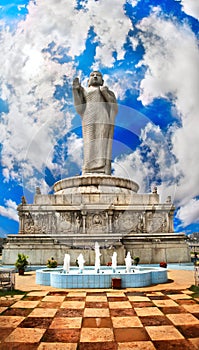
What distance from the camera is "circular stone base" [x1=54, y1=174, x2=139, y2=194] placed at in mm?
27169

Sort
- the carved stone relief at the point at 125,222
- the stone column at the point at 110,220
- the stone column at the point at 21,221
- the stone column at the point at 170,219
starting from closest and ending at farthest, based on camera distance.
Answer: the stone column at the point at 110,220 < the carved stone relief at the point at 125,222 < the stone column at the point at 21,221 < the stone column at the point at 170,219

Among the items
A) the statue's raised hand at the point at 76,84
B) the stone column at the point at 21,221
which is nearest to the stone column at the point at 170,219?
the stone column at the point at 21,221

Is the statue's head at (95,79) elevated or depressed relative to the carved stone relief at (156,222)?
elevated

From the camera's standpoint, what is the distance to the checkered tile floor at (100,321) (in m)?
5.91

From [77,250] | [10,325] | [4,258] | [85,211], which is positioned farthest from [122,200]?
[10,325]

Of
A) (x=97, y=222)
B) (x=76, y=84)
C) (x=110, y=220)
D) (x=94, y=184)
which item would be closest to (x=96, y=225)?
(x=97, y=222)

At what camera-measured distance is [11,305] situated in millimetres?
9008

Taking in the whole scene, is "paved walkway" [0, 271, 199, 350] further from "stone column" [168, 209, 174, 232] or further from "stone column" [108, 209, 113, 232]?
"stone column" [168, 209, 174, 232]

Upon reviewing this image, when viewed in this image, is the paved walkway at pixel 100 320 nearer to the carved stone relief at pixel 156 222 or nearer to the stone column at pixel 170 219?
the carved stone relief at pixel 156 222

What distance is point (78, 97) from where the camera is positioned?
32.0 metres

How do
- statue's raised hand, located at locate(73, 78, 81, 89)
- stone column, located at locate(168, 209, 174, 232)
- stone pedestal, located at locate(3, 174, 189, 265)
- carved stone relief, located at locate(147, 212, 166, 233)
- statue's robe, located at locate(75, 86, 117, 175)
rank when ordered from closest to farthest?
stone pedestal, located at locate(3, 174, 189, 265) < carved stone relief, located at locate(147, 212, 166, 233) < stone column, located at locate(168, 209, 174, 232) < statue's robe, located at locate(75, 86, 117, 175) < statue's raised hand, located at locate(73, 78, 81, 89)

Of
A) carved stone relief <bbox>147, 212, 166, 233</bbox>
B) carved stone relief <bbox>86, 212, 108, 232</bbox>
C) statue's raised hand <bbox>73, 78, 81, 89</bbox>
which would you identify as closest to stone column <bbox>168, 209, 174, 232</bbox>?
carved stone relief <bbox>147, 212, 166, 233</bbox>

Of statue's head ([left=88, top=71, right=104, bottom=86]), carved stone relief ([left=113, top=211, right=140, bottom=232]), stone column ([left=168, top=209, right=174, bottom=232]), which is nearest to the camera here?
carved stone relief ([left=113, top=211, right=140, bottom=232])

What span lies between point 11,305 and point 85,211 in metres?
15.5
